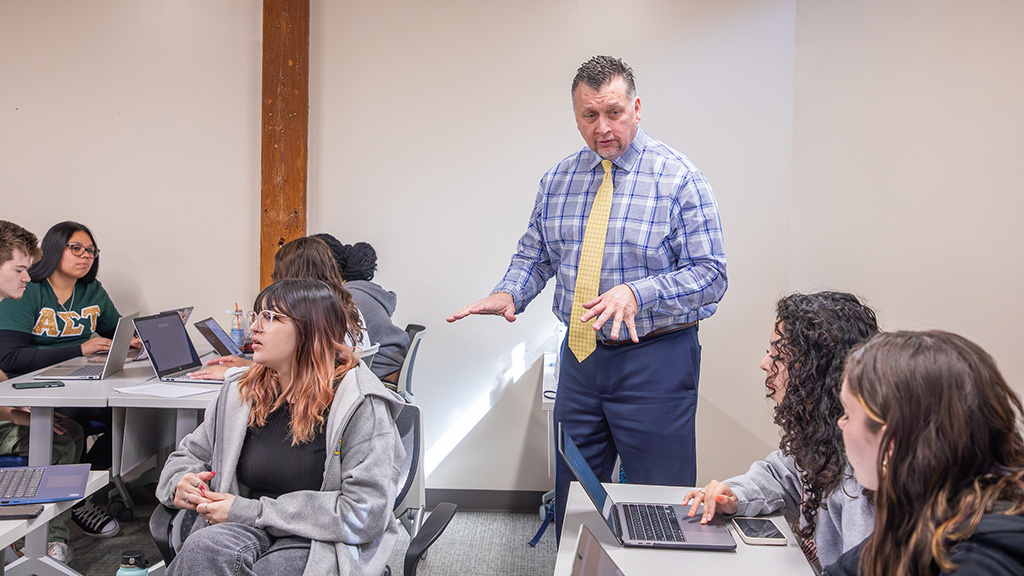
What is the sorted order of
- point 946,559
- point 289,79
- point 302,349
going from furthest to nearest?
point 289,79 < point 302,349 < point 946,559

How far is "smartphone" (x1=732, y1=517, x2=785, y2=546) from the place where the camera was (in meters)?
1.35

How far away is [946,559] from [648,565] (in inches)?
19.7

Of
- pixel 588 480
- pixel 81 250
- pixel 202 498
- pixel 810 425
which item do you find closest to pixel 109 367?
pixel 81 250

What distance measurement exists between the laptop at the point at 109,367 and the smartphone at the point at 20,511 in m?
1.36

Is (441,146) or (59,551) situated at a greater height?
(441,146)

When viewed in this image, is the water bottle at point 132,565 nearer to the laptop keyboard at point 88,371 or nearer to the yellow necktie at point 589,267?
the laptop keyboard at point 88,371

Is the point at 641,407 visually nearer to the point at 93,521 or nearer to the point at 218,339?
the point at 218,339

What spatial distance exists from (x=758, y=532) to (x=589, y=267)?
35.8 inches

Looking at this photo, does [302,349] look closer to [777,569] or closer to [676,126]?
[777,569]

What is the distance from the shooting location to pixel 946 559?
2.87 ft

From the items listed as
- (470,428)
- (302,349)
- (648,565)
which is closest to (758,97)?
(470,428)

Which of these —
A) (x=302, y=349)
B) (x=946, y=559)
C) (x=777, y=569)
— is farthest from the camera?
(x=302, y=349)

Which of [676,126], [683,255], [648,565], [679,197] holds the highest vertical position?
[676,126]

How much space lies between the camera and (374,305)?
3066mm
